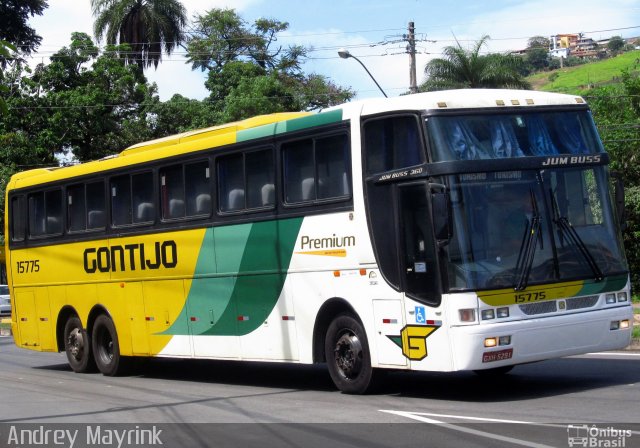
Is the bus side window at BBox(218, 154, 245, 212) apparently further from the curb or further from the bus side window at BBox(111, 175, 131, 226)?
the curb

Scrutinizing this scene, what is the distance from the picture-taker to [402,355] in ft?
38.3

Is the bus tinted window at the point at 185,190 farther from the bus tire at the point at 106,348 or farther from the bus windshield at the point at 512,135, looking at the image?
the bus windshield at the point at 512,135

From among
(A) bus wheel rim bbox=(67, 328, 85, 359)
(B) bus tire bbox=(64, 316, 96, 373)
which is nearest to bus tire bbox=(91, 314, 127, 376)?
(B) bus tire bbox=(64, 316, 96, 373)

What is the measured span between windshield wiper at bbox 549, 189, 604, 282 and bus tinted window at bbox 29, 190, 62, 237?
35.6ft

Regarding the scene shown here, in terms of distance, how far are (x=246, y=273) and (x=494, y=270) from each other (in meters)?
4.50

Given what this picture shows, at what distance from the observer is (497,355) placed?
1098 cm

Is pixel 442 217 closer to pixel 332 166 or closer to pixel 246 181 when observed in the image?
pixel 332 166

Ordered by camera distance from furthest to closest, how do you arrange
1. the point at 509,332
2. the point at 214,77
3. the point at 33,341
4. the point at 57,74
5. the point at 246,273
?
the point at 214,77, the point at 57,74, the point at 33,341, the point at 246,273, the point at 509,332

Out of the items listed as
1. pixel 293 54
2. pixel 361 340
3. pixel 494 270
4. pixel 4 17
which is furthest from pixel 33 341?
pixel 293 54

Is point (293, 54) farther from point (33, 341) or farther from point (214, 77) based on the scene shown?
point (33, 341)

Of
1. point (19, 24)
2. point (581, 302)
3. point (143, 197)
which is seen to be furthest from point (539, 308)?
point (19, 24)

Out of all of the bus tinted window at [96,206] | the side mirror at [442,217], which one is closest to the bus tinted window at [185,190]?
the bus tinted window at [96,206]

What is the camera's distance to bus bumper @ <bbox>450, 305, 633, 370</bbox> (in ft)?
35.8

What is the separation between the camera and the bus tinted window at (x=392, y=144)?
1164 cm
